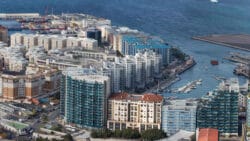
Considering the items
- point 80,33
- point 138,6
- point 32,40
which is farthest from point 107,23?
point 138,6

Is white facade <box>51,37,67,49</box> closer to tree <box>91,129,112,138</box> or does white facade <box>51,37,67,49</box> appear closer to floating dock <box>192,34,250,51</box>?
floating dock <box>192,34,250,51</box>

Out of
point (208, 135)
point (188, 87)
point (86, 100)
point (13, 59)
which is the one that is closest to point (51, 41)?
point (13, 59)

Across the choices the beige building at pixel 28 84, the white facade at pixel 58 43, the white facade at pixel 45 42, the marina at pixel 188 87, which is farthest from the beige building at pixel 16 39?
the marina at pixel 188 87

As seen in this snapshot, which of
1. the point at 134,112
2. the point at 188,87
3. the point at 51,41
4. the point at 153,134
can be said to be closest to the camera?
the point at 153,134

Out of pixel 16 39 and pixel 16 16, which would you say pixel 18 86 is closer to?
pixel 16 39

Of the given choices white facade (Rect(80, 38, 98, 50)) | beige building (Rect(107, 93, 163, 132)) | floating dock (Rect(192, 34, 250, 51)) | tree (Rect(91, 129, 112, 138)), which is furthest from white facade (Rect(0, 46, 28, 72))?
floating dock (Rect(192, 34, 250, 51))

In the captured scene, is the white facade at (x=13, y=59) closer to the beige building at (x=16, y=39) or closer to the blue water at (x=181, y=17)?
the beige building at (x=16, y=39)
